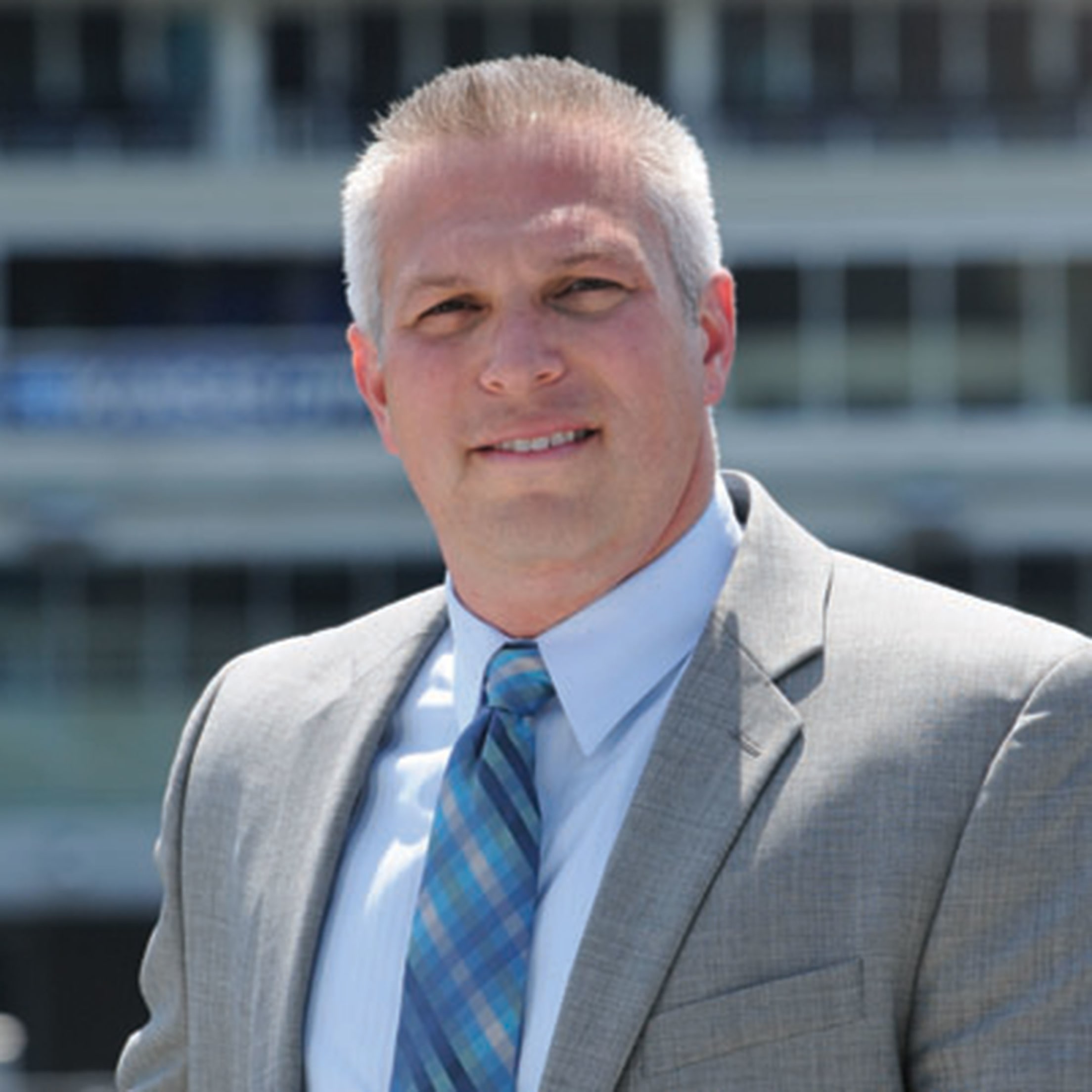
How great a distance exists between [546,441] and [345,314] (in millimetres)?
23027

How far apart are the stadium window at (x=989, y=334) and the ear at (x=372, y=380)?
2286cm

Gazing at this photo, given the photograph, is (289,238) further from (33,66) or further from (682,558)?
(682,558)

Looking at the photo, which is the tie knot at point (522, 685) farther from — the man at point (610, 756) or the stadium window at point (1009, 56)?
the stadium window at point (1009, 56)

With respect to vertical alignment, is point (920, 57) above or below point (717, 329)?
below

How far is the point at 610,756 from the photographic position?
8.50 feet

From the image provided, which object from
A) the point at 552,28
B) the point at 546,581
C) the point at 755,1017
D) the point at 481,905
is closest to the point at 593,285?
the point at 546,581

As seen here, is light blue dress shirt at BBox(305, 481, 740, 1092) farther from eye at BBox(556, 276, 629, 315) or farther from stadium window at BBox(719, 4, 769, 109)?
stadium window at BBox(719, 4, 769, 109)

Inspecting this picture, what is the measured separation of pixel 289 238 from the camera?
2545 centimetres

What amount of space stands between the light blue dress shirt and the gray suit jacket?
4 centimetres

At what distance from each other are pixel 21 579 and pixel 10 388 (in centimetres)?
→ 192

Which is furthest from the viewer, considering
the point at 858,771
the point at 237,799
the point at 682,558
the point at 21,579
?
the point at 21,579

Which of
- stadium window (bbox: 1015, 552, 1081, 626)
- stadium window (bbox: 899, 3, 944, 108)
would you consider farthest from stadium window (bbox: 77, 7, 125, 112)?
stadium window (bbox: 1015, 552, 1081, 626)

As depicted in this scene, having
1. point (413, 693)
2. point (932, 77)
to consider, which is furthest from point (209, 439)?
point (413, 693)

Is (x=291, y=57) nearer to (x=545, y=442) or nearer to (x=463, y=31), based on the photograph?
(x=463, y=31)
